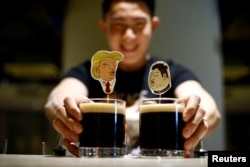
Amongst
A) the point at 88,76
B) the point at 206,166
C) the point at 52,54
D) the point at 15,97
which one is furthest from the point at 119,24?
the point at 15,97

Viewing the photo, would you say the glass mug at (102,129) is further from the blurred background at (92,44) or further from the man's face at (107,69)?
the blurred background at (92,44)

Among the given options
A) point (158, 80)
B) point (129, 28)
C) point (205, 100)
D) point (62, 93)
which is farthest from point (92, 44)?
point (158, 80)

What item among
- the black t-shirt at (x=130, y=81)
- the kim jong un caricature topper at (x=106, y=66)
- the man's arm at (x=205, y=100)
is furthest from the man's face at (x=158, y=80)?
the black t-shirt at (x=130, y=81)

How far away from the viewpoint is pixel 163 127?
1.16m

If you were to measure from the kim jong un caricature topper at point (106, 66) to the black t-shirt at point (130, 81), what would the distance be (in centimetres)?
68

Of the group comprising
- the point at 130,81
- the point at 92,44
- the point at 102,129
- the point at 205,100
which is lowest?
the point at 102,129

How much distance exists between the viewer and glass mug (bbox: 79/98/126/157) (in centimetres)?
111

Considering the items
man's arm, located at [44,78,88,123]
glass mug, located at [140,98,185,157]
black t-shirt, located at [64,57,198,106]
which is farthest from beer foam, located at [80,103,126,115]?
black t-shirt, located at [64,57,198,106]

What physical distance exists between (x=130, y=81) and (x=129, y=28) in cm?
29

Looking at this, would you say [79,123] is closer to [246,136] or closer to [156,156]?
[156,156]

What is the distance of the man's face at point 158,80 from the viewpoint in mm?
1211

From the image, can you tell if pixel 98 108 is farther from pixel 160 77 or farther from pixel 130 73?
pixel 130 73

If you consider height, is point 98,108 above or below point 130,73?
below

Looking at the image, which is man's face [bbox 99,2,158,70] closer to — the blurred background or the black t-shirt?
the black t-shirt
